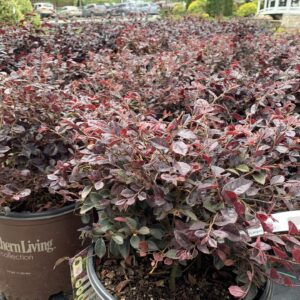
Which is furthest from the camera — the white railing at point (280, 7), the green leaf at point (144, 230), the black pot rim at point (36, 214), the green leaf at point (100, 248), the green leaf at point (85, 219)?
the white railing at point (280, 7)

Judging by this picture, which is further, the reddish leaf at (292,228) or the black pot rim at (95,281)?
the black pot rim at (95,281)

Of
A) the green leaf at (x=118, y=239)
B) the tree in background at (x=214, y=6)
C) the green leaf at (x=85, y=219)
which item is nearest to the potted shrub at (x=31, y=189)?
the green leaf at (x=85, y=219)

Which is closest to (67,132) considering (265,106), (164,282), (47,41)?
(164,282)

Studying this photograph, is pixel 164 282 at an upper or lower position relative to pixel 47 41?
lower

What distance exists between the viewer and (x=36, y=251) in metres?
2.01

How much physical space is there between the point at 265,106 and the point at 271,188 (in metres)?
0.76

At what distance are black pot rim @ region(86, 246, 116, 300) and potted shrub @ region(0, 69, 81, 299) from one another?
0.46m

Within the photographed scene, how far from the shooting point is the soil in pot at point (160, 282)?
1490 millimetres

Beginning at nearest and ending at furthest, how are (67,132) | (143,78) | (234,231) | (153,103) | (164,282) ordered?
(234,231) < (164,282) < (67,132) < (153,103) < (143,78)

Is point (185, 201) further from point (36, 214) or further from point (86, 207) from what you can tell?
point (36, 214)

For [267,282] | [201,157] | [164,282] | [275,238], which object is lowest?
[164,282]

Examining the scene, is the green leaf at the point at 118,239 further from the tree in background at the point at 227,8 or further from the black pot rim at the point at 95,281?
the tree in background at the point at 227,8

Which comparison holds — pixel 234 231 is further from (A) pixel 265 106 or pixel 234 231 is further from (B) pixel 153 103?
(B) pixel 153 103

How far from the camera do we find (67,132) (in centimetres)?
199
